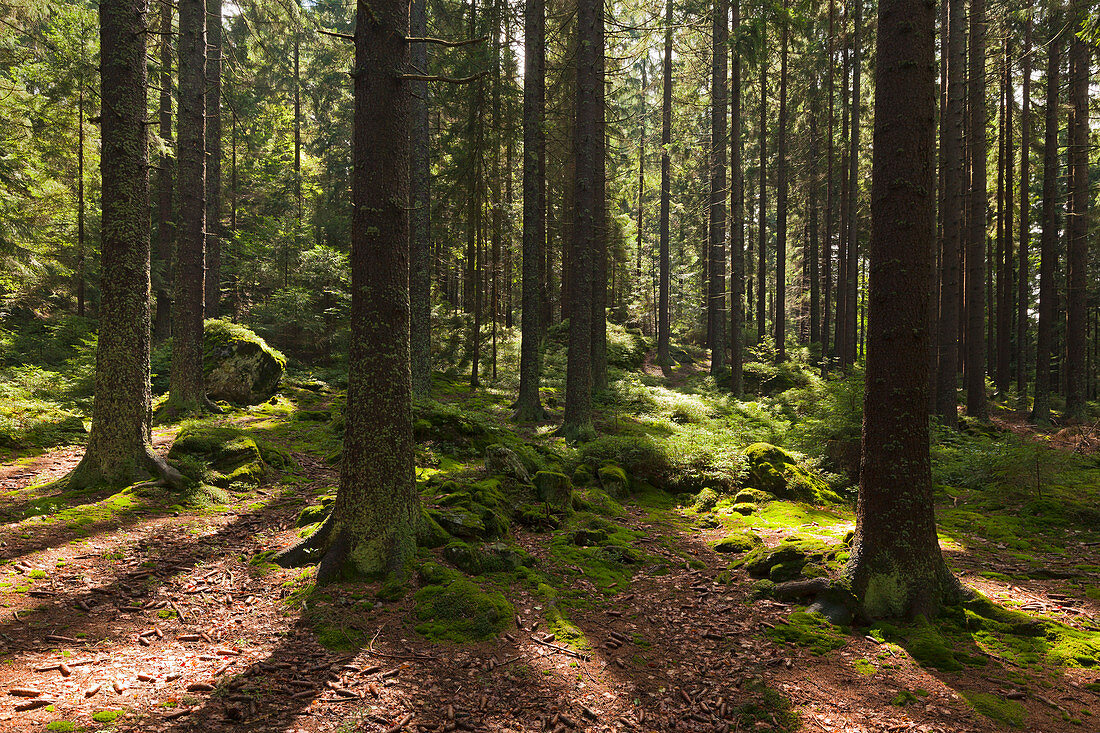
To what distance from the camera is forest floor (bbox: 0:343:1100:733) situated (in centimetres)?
329

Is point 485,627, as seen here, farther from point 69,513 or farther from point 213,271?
point 213,271

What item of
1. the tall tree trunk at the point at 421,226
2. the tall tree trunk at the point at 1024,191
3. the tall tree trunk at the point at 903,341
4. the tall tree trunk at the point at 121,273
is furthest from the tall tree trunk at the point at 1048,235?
the tall tree trunk at the point at 121,273

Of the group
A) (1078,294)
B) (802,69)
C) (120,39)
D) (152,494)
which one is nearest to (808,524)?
(152,494)

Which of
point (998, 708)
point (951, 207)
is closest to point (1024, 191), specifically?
point (951, 207)

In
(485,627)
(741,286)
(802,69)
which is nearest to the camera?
(485,627)

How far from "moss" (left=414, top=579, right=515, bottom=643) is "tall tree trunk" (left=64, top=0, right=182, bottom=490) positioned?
4829 mm

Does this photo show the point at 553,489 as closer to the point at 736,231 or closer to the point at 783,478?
the point at 783,478

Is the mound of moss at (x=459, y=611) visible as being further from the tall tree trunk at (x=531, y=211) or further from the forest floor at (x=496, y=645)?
the tall tree trunk at (x=531, y=211)

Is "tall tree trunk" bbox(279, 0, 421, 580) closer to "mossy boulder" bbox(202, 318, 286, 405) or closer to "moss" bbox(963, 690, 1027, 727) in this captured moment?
"moss" bbox(963, 690, 1027, 727)

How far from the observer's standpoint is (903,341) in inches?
181

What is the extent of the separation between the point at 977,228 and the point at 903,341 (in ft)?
46.7

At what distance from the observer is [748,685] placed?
12.5 ft

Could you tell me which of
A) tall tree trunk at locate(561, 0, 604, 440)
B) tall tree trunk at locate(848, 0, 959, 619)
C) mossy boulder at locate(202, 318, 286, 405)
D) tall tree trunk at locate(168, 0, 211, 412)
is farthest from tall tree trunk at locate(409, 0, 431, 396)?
tall tree trunk at locate(848, 0, 959, 619)

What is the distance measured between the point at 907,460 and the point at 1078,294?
17754 mm
